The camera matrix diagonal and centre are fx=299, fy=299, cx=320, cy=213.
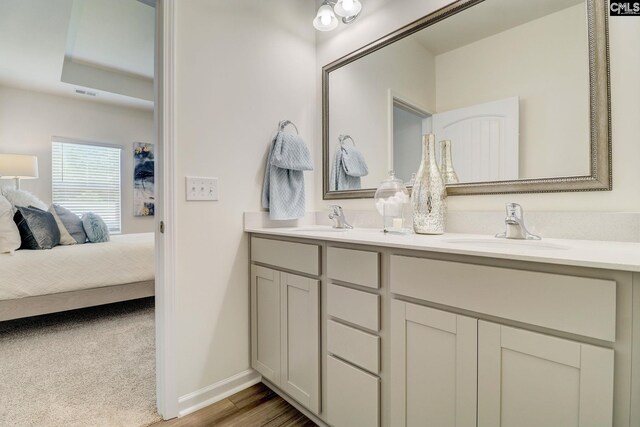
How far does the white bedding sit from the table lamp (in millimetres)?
1676

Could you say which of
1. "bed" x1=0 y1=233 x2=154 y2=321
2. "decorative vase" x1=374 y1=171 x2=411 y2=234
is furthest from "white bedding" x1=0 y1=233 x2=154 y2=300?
"decorative vase" x1=374 y1=171 x2=411 y2=234

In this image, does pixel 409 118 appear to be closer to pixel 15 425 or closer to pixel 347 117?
pixel 347 117

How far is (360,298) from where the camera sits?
3.59 ft

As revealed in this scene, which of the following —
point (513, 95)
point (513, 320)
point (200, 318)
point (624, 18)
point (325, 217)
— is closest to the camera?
point (513, 320)

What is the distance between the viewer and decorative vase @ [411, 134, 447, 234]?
1.32m

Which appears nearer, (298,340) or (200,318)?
(298,340)

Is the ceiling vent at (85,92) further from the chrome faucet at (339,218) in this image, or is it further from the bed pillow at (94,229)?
the chrome faucet at (339,218)

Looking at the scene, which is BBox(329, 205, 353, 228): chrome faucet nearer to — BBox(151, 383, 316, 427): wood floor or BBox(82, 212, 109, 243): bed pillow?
BBox(151, 383, 316, 427): wood floor

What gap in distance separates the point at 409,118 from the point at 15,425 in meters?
2.33

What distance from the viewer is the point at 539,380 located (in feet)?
2.36

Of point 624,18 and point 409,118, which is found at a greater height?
point 624,18

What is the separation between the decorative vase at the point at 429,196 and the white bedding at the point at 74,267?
A: 2.45 m

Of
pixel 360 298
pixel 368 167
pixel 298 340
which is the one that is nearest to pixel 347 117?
pixel 368 167

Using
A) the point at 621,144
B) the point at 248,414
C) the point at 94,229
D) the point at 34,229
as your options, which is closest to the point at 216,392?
the point at 248,414
